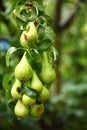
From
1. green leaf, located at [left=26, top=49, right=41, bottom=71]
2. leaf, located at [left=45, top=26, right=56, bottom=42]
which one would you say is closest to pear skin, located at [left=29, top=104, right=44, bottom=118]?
green leaf, located at [left=26, top=49, right=41, bottom=71]

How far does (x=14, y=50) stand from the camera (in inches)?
47.8

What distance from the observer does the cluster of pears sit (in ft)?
3.69

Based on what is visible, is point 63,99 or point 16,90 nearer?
point 16,90

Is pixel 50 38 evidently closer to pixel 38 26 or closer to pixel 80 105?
pixel 38 26

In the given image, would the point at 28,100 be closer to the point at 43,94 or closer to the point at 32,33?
the point at 43,94

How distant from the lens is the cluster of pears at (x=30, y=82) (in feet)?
3.69

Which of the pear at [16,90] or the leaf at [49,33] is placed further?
the leaf at [49,33]

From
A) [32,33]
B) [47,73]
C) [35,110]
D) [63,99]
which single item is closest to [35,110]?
[35,110]

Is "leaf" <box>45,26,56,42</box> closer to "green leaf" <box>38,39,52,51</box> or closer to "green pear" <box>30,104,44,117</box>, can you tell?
"green leaf" <box>38,39,52,51</box>

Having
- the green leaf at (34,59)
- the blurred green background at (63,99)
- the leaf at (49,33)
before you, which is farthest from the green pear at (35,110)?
the blurred green background at (63,99)

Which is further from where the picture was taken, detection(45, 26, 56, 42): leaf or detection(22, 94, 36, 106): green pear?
detection(45, 26, 56, 42): leaf

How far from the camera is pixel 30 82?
3.78 feet

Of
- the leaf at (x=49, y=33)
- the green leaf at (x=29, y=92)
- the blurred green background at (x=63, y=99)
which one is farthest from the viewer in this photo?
the blurred green background at (x=63, y=99)

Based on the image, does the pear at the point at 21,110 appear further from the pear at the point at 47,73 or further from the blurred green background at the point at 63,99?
the blurred green background at the point at 63,99
